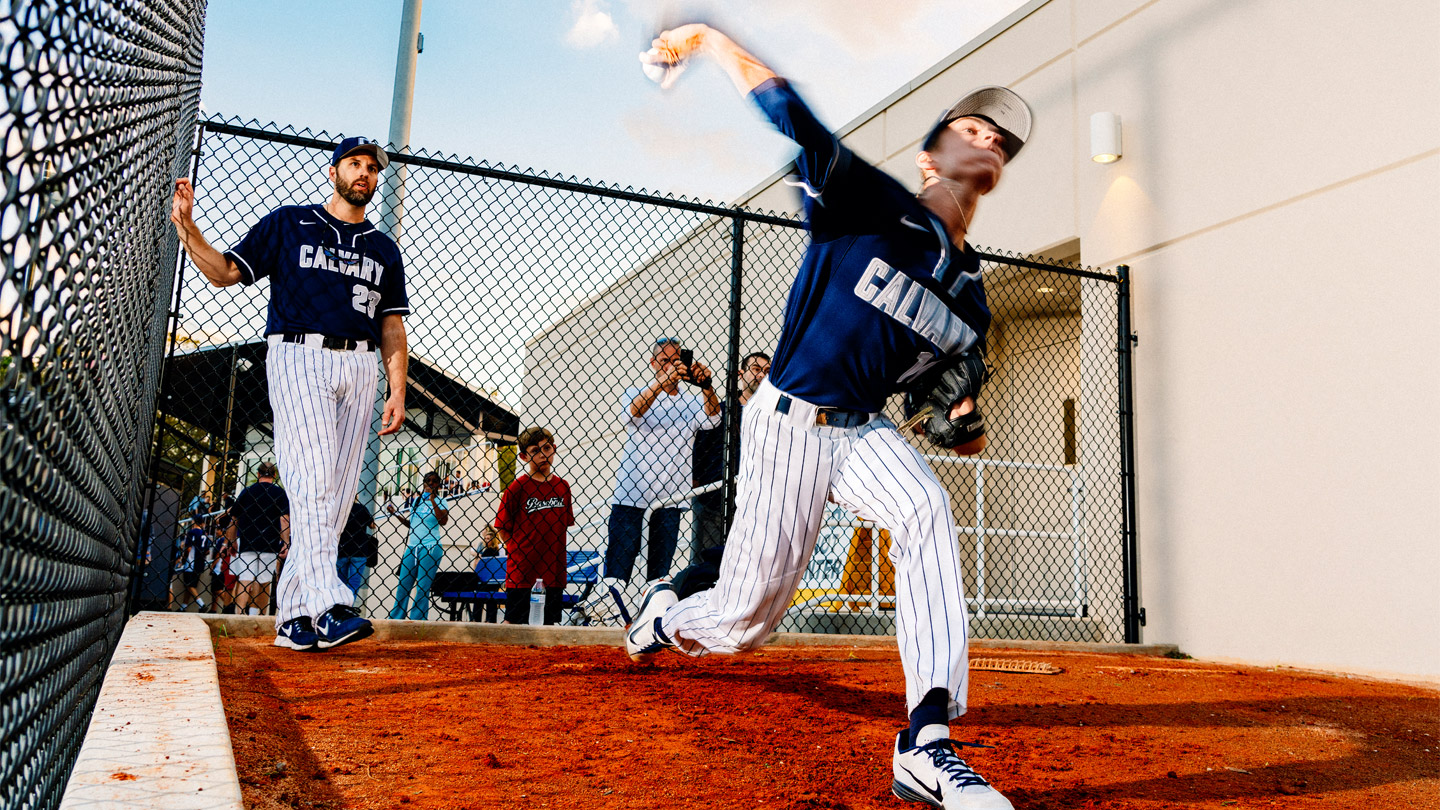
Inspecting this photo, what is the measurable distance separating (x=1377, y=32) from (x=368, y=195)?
6040 mm

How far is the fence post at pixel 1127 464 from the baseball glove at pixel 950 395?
16.4 feet

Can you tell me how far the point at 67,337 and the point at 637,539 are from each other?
485 centimetres

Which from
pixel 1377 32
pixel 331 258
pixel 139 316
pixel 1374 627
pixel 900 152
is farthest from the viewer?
pixel 900 152

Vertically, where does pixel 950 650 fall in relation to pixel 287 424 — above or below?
below

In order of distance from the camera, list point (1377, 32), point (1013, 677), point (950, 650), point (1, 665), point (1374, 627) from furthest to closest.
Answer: point (1377, 32)
point (1374, 627)
point (1013, 677)
point (950, 650)
point (1, 665)

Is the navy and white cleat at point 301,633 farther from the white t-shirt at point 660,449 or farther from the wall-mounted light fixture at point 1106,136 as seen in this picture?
the wall-mounted light fixture at point 1106,136

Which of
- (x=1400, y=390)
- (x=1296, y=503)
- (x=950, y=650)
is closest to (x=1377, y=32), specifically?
(x=1400, y=390)

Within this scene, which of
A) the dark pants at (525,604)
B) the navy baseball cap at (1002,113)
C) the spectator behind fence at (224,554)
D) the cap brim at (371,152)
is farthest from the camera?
the spectator behind fence at (224,554)

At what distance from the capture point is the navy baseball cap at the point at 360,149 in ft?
12.9

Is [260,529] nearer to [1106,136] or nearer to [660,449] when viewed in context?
[660,449]

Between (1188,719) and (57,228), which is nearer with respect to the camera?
(57,228)

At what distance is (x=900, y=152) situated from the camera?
414 inches

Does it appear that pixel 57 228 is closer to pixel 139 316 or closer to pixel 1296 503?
pixel 139 316

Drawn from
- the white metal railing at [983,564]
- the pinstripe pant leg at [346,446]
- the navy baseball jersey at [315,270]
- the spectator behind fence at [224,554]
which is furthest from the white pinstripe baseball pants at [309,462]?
the spectator behind fence at [224,554]
